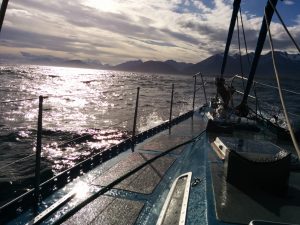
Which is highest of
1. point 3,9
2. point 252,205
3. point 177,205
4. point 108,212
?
point 3,9

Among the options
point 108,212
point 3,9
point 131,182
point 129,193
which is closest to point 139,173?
point 131,182

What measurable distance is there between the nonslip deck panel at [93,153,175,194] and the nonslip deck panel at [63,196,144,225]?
1.47 ft

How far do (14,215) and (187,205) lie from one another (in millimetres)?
2048

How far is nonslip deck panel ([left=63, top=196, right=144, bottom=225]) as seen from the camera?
383 centimetres

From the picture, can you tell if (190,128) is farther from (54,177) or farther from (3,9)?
(3,9)

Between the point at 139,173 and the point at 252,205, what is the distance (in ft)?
7.89

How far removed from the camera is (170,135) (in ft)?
28.9

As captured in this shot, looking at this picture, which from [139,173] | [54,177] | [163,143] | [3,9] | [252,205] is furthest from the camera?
[163,143]

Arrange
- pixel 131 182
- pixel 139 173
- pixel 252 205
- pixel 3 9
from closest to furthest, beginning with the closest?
pixel 3 9 < pixel 252 205 < pixel 131 182 < pixel 139 173

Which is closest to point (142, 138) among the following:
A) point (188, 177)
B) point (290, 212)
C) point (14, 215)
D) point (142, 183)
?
point (142, 183)

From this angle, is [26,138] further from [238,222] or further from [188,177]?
[238,222]

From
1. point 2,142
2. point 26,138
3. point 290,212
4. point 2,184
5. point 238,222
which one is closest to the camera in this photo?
point 238,222

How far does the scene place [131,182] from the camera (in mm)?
5043

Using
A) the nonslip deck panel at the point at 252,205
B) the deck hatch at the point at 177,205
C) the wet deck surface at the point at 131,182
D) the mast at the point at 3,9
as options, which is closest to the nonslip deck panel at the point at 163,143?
the wet deck surface at the point at 131,182
